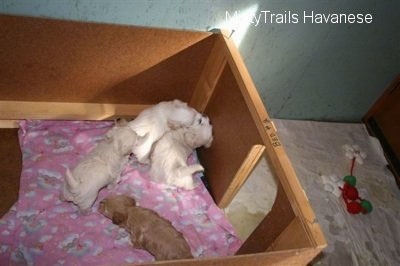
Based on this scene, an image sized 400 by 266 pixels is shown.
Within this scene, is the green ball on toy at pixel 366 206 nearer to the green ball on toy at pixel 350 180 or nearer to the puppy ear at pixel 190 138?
the green ball on toy at pixel 350 180

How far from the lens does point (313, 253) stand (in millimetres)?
1185

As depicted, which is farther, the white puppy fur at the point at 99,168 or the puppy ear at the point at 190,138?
the puppy ear at the point at 190,138

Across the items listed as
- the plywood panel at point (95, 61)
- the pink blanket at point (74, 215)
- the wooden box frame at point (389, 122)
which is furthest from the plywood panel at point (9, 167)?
the wooden box frame at point (389, 122)

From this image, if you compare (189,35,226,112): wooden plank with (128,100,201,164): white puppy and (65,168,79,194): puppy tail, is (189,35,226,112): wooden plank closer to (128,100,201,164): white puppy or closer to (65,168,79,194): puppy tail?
(128,100,201,164): white puppy

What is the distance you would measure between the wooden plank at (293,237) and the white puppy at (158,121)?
72cm

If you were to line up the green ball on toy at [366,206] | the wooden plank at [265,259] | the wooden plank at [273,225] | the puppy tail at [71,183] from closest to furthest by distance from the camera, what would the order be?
the wooden plank at [265,259] < the wooden plank at [273,225] < the puppy tail at [71,183] < the green ball on toy at [366,206]

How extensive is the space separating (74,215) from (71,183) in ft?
0.74

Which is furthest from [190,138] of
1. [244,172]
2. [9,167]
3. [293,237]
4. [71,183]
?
[9,167]

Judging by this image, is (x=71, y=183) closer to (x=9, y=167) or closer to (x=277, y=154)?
(x=9, y=167)

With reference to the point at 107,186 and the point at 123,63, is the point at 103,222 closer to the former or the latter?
the point at 107,186

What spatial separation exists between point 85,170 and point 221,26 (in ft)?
2.90

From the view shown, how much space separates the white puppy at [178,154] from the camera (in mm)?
1732

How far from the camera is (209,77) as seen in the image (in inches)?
73.7

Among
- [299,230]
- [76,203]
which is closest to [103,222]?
[76,203]
